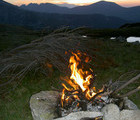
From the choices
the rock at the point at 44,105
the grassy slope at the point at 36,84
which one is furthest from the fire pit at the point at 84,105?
the grassy slope at the point at 36,84

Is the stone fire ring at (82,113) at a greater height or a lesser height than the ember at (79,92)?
lesser

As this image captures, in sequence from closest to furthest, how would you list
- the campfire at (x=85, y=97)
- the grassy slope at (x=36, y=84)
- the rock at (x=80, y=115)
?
the rock at (x=80, y=115)
the campfire at (x=85, y=97)
the grassy slope at (x=36, y=84)

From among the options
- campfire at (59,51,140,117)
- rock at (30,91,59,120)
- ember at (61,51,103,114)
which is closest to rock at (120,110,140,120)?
Answer: campfire at (59,51,140,117)

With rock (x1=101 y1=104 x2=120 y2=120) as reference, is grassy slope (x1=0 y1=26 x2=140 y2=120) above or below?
below

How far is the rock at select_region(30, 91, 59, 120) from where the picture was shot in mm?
3025

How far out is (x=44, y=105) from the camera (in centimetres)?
328

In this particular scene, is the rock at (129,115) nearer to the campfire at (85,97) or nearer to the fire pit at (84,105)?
the fire pit at (84,105)

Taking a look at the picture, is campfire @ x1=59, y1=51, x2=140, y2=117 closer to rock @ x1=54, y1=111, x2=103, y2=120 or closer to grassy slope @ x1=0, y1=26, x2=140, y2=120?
rock @ x1=54, y1=111, x2=103, y2=120

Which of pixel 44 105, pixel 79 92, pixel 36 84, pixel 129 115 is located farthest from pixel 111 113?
pixel 36 84

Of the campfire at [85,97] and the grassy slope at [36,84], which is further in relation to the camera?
the grassy slope at [36,84]

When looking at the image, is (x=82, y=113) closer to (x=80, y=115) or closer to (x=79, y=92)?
(x=80, y=115)

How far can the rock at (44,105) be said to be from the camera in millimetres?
3025

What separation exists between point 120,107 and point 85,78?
83 cm

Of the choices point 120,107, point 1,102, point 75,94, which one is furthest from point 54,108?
point 1,102
